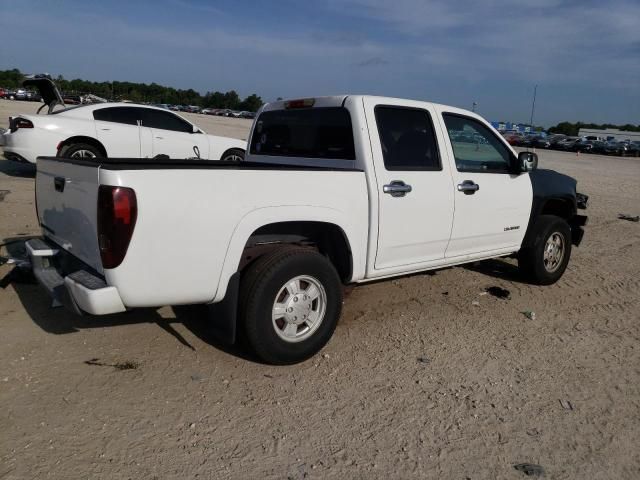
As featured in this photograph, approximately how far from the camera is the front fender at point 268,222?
3379mm

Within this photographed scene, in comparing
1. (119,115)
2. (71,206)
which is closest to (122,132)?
(119,115)

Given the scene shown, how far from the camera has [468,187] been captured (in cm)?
477

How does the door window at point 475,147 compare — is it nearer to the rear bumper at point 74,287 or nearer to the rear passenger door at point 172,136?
the rear bumper at point 74,287

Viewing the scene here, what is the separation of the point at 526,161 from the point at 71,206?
3.96 meters

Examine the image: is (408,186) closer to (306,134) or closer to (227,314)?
(306,134)

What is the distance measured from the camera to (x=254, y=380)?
364cm

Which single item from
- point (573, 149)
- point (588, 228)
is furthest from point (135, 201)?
point (573, 149)

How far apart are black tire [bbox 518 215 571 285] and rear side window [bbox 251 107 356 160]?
2.54m

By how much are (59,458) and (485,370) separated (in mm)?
2774

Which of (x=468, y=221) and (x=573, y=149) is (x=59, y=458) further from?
(x=573, y=149)

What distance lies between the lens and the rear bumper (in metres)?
3.04

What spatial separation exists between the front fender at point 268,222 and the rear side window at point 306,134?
0.62 meters

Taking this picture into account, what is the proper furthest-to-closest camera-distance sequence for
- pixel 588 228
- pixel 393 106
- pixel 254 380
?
pixel 588 228, pixel 393 106, pixel 254 380

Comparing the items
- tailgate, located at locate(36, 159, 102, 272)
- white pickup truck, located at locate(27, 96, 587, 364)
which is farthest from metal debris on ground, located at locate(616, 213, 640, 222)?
tailgate, located at locate(36, 159, 102, 272)
